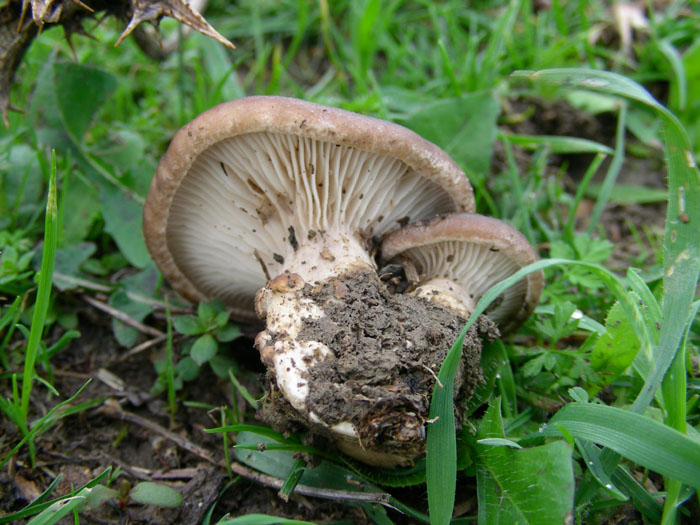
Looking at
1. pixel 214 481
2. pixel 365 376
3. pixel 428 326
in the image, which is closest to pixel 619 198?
pixel 428 326

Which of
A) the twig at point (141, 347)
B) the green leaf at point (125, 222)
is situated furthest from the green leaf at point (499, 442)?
the green leaf at point (125, 222)

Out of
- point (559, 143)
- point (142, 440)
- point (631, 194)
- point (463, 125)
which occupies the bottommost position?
point (142, 440)

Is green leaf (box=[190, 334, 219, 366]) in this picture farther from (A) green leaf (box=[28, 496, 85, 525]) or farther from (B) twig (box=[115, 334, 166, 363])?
(A) green leaf (box=[28, 496, 85, 525])

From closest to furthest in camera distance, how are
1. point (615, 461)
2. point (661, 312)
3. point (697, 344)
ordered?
point (615, 461), point (661, 312), point (697, 344)

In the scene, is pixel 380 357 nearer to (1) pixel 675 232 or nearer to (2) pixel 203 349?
(2) pixel 203 349

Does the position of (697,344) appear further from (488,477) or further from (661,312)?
(488,477)

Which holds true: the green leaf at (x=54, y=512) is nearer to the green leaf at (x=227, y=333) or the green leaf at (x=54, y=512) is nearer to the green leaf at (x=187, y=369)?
the green leaf at (x=187, y=369)

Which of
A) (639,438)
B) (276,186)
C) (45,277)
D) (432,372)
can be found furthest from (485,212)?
(45,277)
